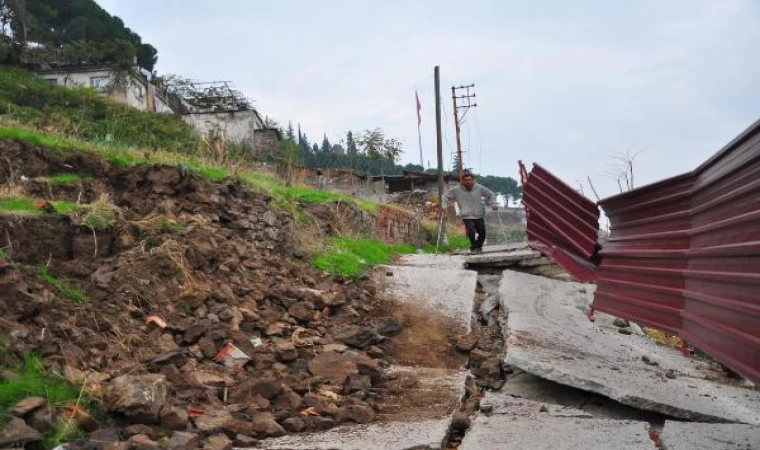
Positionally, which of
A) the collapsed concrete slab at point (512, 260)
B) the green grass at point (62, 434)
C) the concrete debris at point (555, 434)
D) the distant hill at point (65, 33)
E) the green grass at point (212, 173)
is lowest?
the concrete debris at point (555, 434)

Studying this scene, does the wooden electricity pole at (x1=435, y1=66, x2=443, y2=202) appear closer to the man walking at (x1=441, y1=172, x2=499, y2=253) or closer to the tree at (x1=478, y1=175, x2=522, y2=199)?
the man walking at (x1=441, y1=172, x2=499, y2=253)

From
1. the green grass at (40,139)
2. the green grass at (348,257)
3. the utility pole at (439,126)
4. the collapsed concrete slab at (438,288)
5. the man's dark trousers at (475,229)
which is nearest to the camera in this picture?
the collapsed concrete slab at (438,288)

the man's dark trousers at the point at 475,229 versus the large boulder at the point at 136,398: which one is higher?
the man's dark trousers at the point at 475,229

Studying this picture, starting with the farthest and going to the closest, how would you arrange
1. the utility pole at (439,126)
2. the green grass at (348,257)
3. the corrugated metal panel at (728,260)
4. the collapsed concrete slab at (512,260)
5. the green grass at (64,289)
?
the utility pole at (439,126)
the collapsed concrete slab at (512,260)
the green grass at (348,257)
the green grass at (64,289)
the corrugated metal panel at (728,260)

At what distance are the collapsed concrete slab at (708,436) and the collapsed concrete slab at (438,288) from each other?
2471 mm

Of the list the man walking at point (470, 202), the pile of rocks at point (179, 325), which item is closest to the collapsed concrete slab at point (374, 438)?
the pile of rocks at point (179, 325)

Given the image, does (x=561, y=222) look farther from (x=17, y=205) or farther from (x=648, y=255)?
(x=17, y=205)

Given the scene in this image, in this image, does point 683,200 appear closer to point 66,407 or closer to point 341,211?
point 66,407

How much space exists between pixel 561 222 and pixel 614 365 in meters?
1.95

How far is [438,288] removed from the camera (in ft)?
21.7

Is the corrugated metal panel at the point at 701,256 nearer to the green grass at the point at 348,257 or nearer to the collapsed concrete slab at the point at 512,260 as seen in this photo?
the green grass at the point at 348,257

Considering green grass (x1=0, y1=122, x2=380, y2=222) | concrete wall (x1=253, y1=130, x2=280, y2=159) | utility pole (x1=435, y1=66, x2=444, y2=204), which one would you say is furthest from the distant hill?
green grass (x1=0, y1=122, x2=380, y2=222)

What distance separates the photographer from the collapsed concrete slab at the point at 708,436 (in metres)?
2.78

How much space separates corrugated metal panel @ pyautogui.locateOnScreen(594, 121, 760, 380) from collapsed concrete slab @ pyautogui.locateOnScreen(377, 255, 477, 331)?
1.91 m
